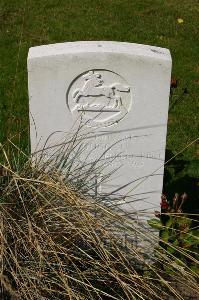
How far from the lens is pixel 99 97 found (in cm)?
334

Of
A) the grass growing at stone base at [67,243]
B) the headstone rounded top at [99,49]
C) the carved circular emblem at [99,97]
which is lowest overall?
the grass growing at stone base at [67,243]

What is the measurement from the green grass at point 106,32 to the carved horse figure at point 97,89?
70.2 inches

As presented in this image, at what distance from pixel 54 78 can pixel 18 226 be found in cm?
76

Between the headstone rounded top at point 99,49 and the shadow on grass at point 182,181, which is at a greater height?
the headstone rounded top at point 99,49

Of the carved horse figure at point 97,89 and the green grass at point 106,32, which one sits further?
the green grass at point 106,32

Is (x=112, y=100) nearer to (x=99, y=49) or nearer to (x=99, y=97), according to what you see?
(x=99, y=97)

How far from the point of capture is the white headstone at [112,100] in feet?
10.5

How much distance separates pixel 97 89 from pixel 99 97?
5 centimetres

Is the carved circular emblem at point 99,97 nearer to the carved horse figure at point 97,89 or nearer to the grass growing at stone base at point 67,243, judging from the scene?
the carved horse figure at point 97,89

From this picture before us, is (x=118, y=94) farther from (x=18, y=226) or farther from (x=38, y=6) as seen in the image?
(x=38, y=6)

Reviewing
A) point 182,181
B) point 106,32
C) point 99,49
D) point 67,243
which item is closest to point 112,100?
point 99,49

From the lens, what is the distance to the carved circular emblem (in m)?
3.27

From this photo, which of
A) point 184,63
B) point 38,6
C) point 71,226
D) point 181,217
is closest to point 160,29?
point 184,63

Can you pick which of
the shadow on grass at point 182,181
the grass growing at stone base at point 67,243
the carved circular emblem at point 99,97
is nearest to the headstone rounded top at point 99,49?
the carved circular emblem at point 99,97
